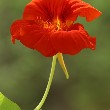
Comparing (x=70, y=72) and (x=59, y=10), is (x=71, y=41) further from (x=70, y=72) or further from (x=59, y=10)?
(x=70, y=72)

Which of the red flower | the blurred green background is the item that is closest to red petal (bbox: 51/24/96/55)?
the red flower

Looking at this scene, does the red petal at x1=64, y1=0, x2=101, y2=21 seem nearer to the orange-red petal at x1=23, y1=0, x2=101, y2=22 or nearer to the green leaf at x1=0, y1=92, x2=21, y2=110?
the orange-red petal at x1=23, y1=0, x2=101, y2=22

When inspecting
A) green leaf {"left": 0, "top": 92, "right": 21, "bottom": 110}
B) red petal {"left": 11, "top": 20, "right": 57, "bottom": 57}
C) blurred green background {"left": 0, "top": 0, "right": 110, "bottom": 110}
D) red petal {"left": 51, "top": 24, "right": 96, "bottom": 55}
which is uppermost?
red petal {"left": 11, "top": 20, "right": 57, "bottom": 57}

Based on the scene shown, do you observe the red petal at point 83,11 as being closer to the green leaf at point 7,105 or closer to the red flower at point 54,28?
the red flower at point 54,28

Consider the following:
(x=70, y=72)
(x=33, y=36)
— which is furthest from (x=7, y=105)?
(x=70, y=72)

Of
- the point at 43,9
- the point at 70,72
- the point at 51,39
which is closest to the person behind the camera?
the point at 51,39

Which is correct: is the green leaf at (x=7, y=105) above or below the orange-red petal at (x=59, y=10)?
below

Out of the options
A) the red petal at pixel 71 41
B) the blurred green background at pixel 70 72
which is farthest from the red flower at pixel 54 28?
the blurred green background at pixel 70 72
